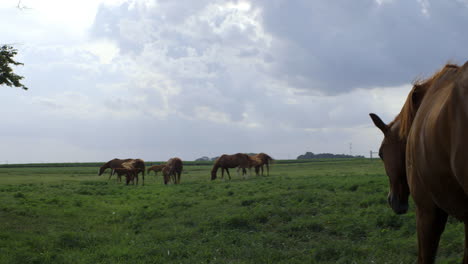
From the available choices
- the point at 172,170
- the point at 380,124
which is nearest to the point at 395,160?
the point at 380,124

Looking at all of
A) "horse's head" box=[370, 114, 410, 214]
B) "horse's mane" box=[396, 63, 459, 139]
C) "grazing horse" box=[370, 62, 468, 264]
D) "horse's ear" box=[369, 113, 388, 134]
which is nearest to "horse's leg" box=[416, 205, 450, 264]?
"grazing horse" box=[370, 62, 468, 264]

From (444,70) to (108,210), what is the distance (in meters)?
13.1

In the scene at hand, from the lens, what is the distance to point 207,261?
24.6 ft

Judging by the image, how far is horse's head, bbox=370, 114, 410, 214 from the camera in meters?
4.63

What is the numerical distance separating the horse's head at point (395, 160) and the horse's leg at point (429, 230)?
73 centimetres

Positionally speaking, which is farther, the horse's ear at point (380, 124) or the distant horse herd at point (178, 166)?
the distant horse herd at point (178, 166)

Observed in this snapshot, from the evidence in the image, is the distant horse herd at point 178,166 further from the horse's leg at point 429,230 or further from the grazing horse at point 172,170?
the horse's leg at point 429,230

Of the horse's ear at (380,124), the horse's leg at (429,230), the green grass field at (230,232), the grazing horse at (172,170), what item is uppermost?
the horse's ear at (380,124)

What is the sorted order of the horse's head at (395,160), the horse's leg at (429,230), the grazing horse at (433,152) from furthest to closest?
the horse's head at (395,160) → the horse's leg at (429,230) → the grazing horse at (433,152)

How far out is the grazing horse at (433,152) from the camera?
2373 millimetres

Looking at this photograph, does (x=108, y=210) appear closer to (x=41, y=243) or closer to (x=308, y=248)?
(x=41, y=243)

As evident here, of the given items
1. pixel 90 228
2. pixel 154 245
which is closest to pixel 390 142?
pixel 154 245

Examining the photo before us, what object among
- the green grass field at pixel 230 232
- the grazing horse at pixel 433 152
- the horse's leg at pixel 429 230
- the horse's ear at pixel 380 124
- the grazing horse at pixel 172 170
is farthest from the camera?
the grazing horse at pixel 172 170

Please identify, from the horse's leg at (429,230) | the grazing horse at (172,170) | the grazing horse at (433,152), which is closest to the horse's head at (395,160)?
the grazing horse at (433,152)
